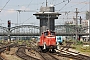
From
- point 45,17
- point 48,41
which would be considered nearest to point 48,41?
point 48,41

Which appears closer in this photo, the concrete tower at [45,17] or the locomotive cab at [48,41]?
the locomotive cab at [48,41]

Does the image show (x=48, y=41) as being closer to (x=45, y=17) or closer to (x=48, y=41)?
(x=48, y=41)

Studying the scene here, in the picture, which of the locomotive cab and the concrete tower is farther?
the concrete tower

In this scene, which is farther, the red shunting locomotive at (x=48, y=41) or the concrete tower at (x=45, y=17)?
the concrete tower at (x=45, y=17)

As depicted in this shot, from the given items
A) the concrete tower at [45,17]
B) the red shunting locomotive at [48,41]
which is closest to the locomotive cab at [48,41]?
the red shunting locomotive at [48,41]

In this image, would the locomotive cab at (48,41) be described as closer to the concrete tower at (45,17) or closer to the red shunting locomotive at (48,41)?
the red shunting locomotive at (48,41)

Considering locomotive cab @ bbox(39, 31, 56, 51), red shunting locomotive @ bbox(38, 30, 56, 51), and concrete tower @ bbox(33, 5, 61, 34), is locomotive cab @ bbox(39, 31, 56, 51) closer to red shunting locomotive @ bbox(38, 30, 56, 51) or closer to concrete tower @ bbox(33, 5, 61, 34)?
red shunting locomotive @ bbox(38, 30, 56, 51)

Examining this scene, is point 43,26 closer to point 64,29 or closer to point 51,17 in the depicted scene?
point 51,17

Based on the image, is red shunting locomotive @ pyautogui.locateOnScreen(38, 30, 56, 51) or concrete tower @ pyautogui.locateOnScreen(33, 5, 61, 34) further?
concrete tower @ pyautogui.locateOnScreen(33, 5, 61, 34)

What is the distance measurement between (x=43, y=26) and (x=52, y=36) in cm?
5788

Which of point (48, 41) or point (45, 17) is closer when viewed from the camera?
point (48, 41)

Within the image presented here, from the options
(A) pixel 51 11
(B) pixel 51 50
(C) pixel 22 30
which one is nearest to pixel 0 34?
(C) pixel 22 30

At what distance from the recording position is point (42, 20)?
90.6 m

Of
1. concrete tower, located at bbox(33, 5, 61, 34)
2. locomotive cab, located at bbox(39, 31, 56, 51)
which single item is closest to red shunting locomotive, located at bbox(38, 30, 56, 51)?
locomotive cab, located at bbox(39, 31, 56, 51)
